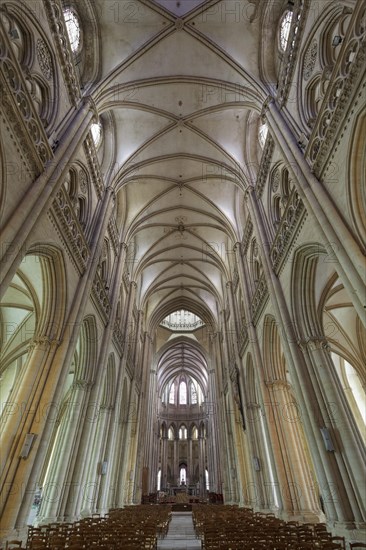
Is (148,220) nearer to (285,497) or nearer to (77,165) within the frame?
(77,165)

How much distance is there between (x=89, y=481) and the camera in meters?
14.4

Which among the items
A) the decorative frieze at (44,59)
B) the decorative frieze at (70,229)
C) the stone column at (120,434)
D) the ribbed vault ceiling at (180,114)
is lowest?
the stone column at (120,434)

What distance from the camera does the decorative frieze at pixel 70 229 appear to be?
10.4 meters

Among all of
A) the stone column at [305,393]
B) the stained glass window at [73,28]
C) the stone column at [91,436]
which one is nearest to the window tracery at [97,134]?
the stained glass window at [73,28]

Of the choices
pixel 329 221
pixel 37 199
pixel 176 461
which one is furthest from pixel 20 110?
pixel 176 461

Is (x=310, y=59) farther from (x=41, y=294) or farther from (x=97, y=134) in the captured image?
(x=41, y=294)

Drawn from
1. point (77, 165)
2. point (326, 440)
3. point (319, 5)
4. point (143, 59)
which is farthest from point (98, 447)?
point (319, 5)

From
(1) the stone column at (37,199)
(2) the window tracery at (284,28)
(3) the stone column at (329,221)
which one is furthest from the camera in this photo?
(2) the window tracery at (284,28)

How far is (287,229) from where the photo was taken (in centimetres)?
1133

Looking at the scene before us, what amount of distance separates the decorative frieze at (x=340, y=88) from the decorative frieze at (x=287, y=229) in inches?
58.7

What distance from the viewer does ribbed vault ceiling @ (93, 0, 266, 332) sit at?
13750 millimetres

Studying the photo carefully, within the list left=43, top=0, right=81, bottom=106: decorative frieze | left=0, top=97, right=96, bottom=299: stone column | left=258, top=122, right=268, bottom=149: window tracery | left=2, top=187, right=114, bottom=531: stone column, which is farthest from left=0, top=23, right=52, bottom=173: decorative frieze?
left=258, top=122, right=268, bottom=149: window tracery

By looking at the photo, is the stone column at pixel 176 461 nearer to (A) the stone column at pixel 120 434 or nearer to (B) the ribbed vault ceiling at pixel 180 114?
(A) the stone column at pixel 120 434

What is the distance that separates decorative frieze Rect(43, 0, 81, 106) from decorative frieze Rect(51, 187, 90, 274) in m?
4.16
